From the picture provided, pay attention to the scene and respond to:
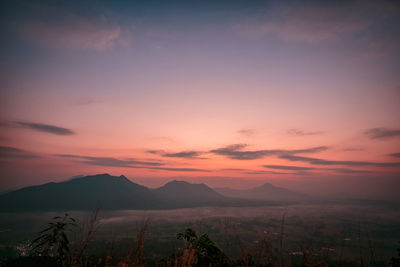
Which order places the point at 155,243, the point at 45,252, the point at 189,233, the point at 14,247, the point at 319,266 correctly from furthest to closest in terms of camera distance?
the point at 14,247
the point at 155,243
the point at 189,233
the point at 45,252
the point at 319,266

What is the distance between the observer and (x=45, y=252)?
7.02 meters

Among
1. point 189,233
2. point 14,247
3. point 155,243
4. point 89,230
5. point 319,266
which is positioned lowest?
point 14,247

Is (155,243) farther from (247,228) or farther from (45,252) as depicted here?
(45,252)

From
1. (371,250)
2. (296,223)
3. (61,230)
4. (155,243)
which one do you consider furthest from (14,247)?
(296,223)

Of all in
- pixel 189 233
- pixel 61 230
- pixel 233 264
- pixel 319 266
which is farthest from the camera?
pixel 189 233

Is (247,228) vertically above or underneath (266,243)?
underneath

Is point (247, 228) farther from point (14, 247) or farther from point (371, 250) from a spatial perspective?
point (371, 250)

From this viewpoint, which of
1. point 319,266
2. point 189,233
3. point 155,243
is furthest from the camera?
point 155,243

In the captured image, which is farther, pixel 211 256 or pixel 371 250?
pixel 211 256

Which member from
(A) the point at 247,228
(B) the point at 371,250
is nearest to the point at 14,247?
(A) the point at 247,228

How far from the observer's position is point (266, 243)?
4.41 meters

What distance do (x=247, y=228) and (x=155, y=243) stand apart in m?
91.0

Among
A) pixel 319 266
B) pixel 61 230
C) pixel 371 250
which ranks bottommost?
pixel 61 230

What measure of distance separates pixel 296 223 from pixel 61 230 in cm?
22354
